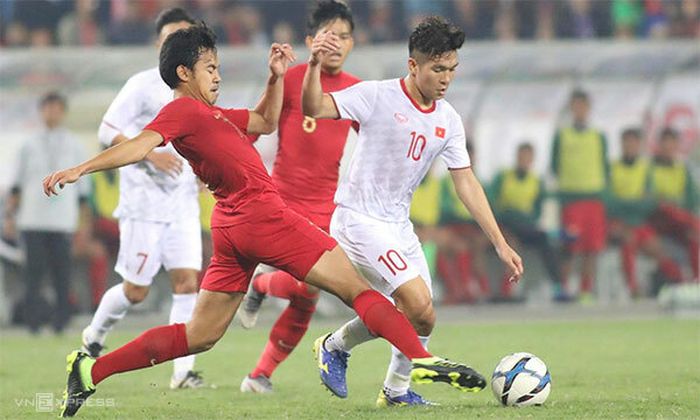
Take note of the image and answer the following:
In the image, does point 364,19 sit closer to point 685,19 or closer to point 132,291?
point 685,19

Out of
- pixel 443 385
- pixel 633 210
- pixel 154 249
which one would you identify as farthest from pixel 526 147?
pixel 443 385

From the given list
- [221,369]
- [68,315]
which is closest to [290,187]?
[221,369]

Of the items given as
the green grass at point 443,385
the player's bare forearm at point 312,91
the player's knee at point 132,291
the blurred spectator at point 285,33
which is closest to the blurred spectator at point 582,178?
the green grass at point 443,385

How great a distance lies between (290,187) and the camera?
10289 millimetres

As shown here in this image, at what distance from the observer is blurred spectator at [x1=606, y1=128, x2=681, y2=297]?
1938 centimetres

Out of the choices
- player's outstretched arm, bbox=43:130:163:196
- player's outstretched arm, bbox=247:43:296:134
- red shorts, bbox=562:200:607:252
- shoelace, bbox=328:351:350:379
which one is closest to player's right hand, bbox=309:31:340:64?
player's outstretched arm, bbox=247:43:296:134

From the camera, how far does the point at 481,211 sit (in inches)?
342

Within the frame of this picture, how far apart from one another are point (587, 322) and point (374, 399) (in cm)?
815

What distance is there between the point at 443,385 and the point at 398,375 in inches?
67.4

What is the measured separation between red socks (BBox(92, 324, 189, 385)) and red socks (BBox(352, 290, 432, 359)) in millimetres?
972

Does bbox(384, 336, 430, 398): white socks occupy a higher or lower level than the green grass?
higher

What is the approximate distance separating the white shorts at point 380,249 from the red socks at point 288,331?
146 cm

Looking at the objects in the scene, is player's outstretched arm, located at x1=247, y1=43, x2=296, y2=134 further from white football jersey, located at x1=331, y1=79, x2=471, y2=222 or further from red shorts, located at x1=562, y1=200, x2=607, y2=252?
red shorts, located at x1=562, y1=200, x2=607, y2=252

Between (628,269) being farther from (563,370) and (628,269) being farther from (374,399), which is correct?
(374,399)
